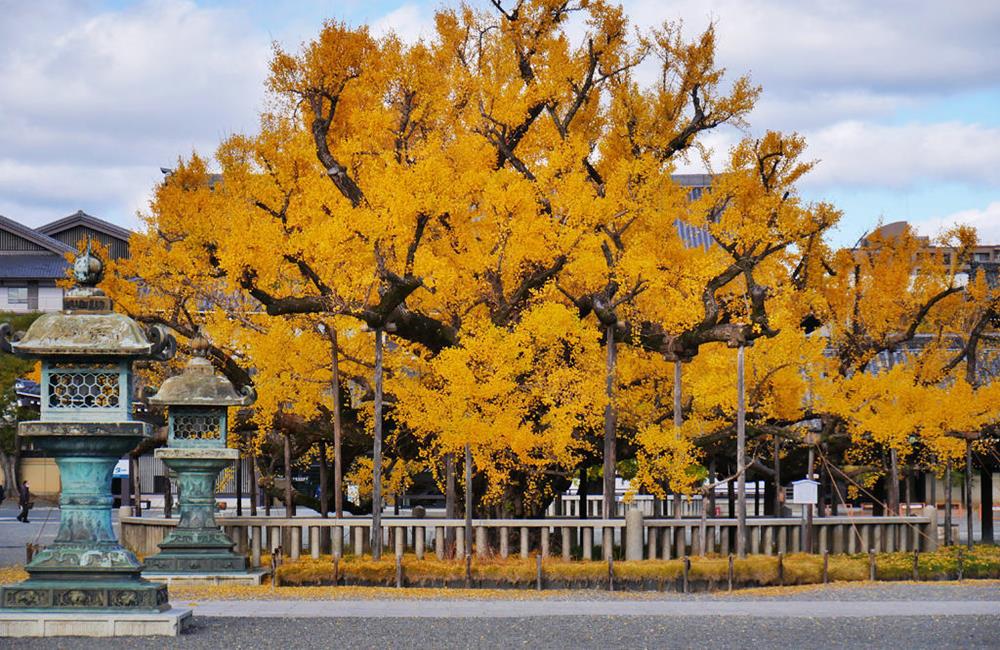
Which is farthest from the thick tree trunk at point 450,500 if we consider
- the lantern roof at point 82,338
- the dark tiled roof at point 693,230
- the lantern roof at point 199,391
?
the dark tiled roof at point 693,230

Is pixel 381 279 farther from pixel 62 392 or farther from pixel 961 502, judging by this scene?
pixel 961 502

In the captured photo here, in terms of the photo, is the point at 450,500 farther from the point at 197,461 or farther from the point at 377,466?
the point at 197,461

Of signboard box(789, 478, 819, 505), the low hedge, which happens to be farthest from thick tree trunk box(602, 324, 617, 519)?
signboard box(789, 478, 819, 505)

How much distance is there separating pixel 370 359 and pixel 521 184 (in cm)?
710

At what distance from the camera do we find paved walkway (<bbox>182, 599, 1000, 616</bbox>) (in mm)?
21203

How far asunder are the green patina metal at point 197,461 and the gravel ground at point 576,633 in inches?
258

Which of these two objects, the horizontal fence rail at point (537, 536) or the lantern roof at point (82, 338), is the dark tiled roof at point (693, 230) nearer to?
the horizontal fence rail at point (537, 536)

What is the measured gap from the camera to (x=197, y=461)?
87.7 ft

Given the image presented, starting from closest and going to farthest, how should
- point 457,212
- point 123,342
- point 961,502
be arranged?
point 123,342 → point 457,212 → point 961,502

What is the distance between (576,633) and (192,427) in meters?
10.8

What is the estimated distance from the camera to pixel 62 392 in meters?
19.1

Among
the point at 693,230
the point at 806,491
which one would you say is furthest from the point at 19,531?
the point at 693,230

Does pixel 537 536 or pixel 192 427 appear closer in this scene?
pixel 192 427

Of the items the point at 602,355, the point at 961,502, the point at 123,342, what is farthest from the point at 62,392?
the point at 961,502
